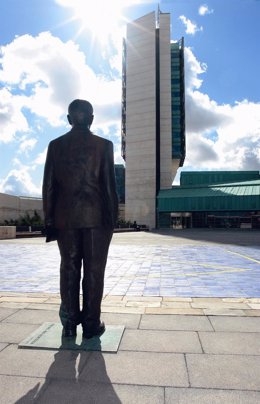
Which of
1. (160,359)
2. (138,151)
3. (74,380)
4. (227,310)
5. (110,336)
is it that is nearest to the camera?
(74,380)

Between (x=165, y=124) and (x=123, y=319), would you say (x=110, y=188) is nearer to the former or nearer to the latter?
(x=123, y=319)

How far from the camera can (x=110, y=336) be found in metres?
3.56

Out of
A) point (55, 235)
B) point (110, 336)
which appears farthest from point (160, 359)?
point (55, 235)

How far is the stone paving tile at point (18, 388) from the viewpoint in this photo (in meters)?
2.32

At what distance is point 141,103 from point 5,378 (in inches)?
2528

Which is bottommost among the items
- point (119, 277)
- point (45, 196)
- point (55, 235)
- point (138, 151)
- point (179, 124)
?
point (119, 277)

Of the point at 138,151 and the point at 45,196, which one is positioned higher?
the point at 138,151

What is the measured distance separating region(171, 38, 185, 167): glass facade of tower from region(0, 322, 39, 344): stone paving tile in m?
63.5

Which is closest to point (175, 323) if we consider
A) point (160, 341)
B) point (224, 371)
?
point (160, 341)

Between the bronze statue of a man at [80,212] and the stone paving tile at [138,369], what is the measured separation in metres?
0.59

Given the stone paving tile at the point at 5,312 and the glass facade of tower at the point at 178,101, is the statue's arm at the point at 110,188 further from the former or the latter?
the glass facade of tower at the point at 178,101

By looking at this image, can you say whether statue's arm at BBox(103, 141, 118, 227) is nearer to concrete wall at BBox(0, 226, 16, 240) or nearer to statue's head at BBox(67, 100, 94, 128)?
statue's head at BBox(67, 100, 94, 128)

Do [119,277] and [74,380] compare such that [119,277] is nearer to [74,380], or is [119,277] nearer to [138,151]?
[74,380]

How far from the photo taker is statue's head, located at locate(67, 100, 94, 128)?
375cm
